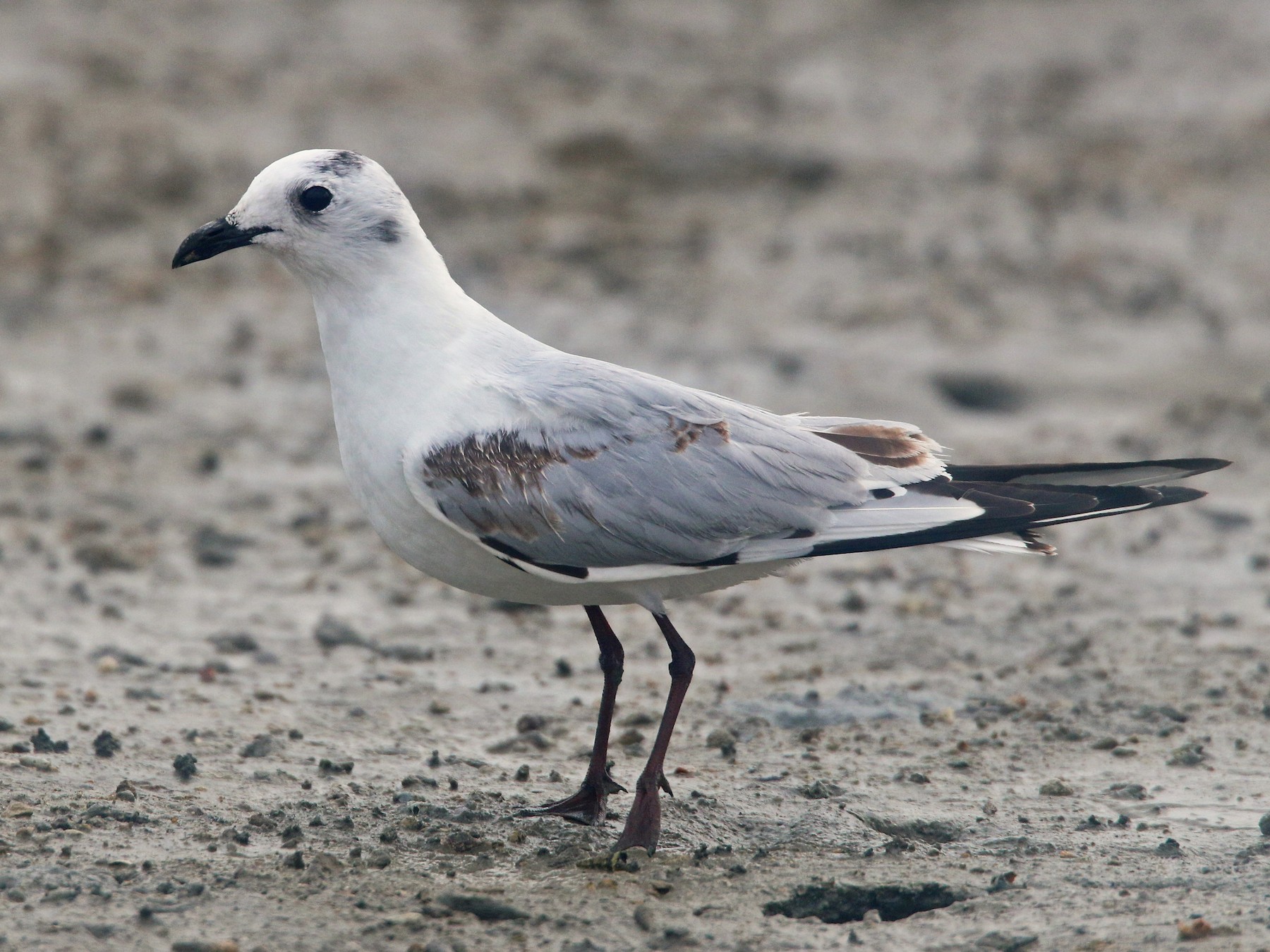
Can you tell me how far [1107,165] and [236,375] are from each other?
6480mm

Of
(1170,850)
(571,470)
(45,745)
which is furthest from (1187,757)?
(45,745)

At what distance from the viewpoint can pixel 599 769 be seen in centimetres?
501

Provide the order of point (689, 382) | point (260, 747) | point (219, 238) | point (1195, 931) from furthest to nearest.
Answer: point (689, 382) < point (260, 747) < point (219, 238) < point (1195, 931)

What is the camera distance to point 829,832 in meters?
4.84

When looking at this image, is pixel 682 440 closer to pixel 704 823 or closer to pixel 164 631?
pixel 704 823

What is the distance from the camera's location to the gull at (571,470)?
4.68 metres

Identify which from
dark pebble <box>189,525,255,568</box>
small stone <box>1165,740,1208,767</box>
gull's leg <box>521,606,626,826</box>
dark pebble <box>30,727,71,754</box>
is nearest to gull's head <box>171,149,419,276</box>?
gull's leg <box>521,606,626,826</box>

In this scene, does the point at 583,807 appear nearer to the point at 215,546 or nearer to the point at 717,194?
the point at 215,546

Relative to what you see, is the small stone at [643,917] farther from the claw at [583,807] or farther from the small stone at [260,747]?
the small stone at [260,747]

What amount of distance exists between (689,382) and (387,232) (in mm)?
4606

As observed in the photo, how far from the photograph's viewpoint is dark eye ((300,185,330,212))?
16.1 ft

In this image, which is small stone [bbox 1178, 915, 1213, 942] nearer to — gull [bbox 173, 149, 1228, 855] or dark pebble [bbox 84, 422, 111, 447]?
gull [bbox 173, 149, 1228, 855]

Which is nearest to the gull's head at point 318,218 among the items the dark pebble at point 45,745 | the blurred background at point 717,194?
the dark pebble at point 45,745

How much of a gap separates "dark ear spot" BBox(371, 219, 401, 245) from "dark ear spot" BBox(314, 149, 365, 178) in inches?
7.3
